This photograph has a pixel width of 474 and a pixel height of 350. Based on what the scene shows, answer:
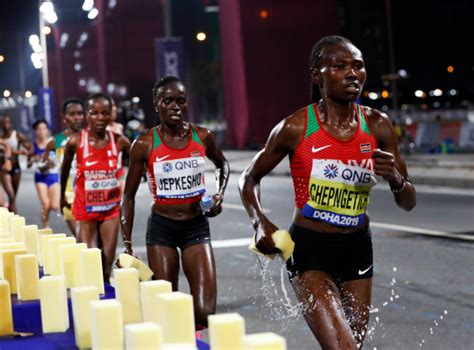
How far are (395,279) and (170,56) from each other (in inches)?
1081

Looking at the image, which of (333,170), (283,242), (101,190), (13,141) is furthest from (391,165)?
(13,141)

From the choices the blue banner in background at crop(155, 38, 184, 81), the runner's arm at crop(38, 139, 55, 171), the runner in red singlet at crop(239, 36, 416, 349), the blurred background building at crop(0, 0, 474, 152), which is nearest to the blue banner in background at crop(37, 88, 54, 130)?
the blurred background building at crop(0, 0, 474, 152)

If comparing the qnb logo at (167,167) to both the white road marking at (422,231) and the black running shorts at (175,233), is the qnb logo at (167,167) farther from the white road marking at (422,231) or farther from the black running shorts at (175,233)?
the white road marking at (422,231)

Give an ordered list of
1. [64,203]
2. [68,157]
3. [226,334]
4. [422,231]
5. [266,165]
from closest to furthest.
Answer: [226,334] < [266,165] < [68,157] < [64,203] < [422,231]

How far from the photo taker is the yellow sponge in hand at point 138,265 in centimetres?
523

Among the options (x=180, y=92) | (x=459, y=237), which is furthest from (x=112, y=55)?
(x=180, y=92)

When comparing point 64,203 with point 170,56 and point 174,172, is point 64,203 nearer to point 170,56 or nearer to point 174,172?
point 174,172

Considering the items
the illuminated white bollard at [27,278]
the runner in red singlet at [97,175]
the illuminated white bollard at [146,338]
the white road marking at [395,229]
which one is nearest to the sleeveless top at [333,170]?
the illuminated white bollard at [27,278]

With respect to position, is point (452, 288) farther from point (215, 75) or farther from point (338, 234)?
point (215, 75)

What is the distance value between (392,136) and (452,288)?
4607mm

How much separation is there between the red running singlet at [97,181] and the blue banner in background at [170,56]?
2684 centimetres

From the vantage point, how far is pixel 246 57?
4672 cm

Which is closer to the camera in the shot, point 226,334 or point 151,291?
point 226,334

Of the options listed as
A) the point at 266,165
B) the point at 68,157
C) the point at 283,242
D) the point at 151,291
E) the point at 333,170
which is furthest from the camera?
the point at 68,157
